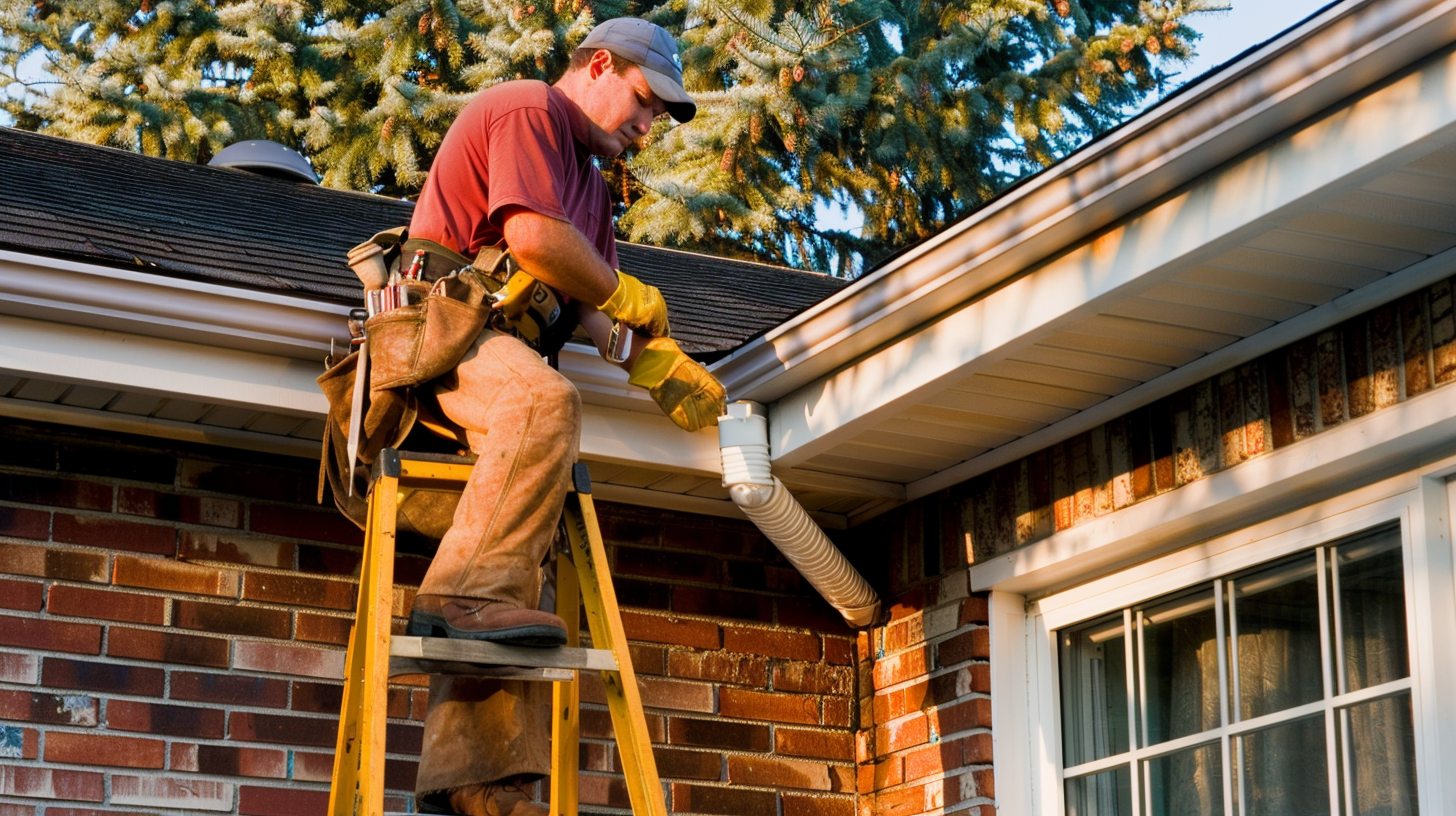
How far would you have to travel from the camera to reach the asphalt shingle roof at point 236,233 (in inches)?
179

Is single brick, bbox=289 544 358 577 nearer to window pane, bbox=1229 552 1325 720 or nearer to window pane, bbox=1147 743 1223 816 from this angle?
window pane, bbox=1147 743 1223 816

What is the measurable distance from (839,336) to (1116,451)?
903 millimetres

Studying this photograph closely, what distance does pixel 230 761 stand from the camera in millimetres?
4684

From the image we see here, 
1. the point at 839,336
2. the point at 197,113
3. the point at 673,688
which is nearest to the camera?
the point at 839,336

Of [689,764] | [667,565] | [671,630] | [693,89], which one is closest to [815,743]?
[689,764]

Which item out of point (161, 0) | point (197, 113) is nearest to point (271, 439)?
point (197, 113)

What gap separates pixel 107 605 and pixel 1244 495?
3053mm

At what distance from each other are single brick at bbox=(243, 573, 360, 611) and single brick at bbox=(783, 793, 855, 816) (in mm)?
1517

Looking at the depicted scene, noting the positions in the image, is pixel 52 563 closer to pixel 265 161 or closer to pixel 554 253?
pixel 554 253

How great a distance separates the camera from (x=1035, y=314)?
13.7 ft

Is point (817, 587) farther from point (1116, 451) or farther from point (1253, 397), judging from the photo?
point (1253, 397)

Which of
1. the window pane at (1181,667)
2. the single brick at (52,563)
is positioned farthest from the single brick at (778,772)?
the single brick at (52,563)

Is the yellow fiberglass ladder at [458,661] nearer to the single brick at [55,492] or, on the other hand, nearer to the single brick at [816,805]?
the single brick at [55,492]

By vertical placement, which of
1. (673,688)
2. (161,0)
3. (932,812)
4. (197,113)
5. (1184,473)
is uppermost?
(161,0)
